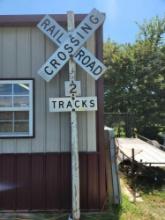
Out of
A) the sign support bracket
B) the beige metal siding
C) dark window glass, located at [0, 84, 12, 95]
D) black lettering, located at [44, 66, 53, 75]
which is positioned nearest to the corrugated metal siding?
the beige metal siding

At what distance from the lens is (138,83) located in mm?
21125

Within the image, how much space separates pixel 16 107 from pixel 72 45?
1467 mm

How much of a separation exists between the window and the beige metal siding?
0.37 ft

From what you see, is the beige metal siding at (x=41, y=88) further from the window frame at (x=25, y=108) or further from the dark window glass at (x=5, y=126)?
the dark window glass at (x=5, y=126)

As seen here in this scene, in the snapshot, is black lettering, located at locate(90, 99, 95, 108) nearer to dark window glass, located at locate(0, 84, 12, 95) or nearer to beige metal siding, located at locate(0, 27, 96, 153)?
beige metal siding, located at locate(0, 27, 96, 153)

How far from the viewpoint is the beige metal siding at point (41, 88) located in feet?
19.3

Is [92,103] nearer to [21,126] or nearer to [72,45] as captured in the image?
[72,45]

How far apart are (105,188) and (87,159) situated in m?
0.59

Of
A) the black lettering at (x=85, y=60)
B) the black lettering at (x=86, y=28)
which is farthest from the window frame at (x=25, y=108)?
the black lettering at (x=86, y=28)

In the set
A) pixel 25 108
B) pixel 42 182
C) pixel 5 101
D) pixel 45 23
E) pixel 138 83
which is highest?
pixel 138 83

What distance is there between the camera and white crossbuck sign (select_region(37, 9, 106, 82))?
5.38 metres

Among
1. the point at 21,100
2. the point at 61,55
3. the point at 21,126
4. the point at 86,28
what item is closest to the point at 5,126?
the point at 21,126

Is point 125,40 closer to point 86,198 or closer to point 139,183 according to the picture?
point 139,183

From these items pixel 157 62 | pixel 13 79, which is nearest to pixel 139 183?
pixel 13 79
